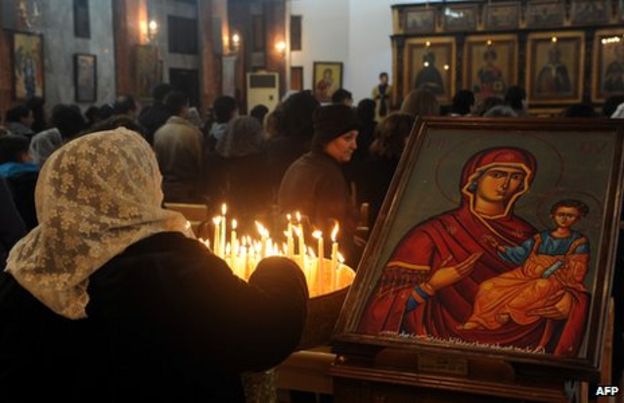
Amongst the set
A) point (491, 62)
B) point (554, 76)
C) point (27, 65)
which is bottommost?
point (554, 76)

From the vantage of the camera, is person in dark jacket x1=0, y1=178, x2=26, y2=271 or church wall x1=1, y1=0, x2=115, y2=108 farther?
church wall x1=1, y1=0, x2=115, y2=108

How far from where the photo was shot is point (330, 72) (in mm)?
19578

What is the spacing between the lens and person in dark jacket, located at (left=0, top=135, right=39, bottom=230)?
15.1 feet

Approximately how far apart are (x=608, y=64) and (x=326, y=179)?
44.8ft

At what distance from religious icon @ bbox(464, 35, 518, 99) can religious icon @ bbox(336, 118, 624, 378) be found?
47.0 ft

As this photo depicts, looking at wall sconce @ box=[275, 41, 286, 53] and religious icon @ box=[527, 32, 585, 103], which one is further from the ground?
wall sconce @ box=[275, 41, 286, 53]

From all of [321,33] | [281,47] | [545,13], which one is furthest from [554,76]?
[281,47]

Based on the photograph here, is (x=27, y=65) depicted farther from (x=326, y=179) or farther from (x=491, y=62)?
(x=326, y=179)

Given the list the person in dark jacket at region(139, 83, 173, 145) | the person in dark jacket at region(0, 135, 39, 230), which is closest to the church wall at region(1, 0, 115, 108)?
the person in dark jacket at region(139, 83, 173, 145)

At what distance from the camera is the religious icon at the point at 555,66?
1589 centimetres

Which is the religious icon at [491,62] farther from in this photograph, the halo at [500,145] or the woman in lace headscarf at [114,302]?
the woman in lace headscarf at [114,302]

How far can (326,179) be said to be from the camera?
3654mm

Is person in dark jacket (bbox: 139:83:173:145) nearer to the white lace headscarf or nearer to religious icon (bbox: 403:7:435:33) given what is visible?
the white lace headscarf

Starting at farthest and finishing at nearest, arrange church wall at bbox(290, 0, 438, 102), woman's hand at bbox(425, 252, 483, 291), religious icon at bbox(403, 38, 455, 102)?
church wall at bbox(290, 0, 438, 102), religious icon at bbox(403, 38, 455, 102), woman's hand at bbox(425, 252, 483, 291)
